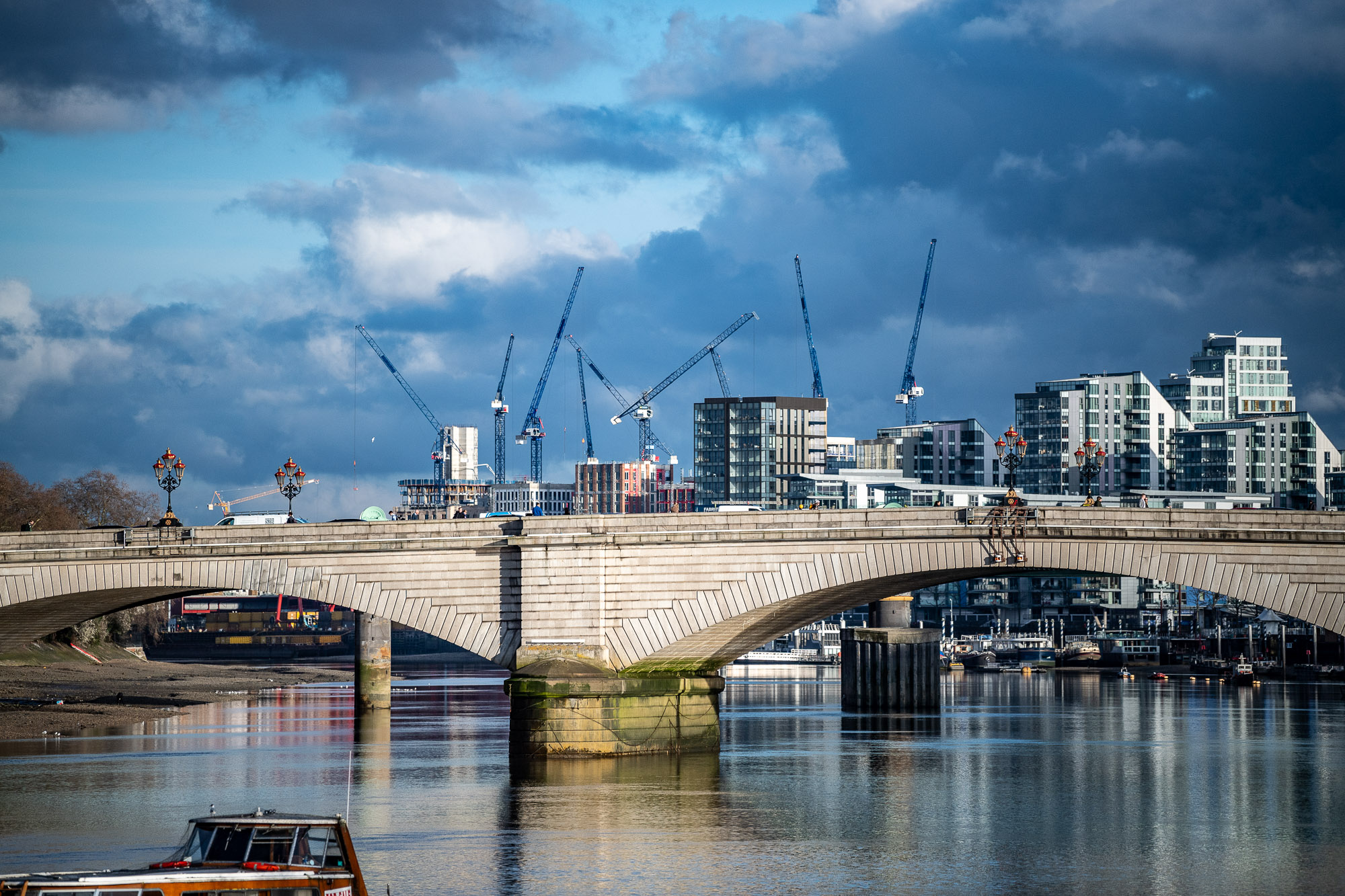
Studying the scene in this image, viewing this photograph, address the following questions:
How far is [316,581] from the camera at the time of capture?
202 ft

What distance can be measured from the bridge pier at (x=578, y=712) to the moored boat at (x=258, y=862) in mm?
28992

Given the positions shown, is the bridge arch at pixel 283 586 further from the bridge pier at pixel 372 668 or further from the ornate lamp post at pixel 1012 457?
the bridge pier at pixel 372 668

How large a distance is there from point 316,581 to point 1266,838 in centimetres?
3484

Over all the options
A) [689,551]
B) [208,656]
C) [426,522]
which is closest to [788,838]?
[689,551]

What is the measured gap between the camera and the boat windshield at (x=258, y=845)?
2706 centimetres

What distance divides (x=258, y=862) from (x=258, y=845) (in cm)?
29

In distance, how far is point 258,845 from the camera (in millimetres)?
27109

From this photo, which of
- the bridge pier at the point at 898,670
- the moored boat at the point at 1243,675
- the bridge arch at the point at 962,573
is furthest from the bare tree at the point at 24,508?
the moored boat at the point at 1243,675

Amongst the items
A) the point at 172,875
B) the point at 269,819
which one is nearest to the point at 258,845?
the point at 269,819

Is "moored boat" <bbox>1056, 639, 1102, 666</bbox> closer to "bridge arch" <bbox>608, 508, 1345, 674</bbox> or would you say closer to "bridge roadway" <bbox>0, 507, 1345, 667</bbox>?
"bridge roadway" <bbox>0, 507, 1345, 667</bbox>

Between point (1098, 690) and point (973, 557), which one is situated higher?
point (973, 557)

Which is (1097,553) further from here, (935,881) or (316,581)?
(316,581)

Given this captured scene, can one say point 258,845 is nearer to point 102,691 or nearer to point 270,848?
point 270,848

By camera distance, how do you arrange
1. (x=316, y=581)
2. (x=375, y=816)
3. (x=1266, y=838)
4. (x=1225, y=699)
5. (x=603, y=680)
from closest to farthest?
(x=1266, y=838), (x=375, y=816), (x=603, y=680), (x=316, y=581), (x=1225, y=699)
